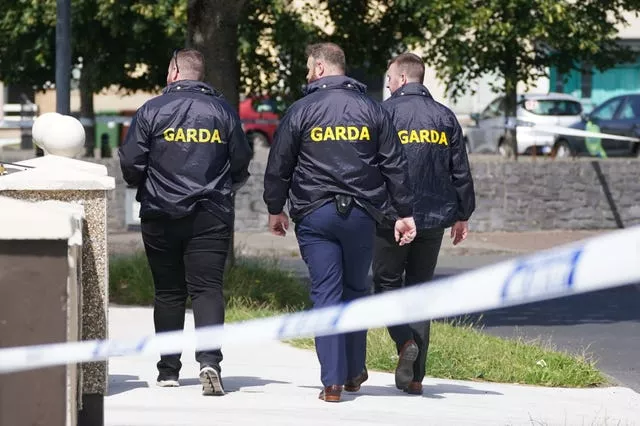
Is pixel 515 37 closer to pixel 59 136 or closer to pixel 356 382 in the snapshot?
pixel 356 382

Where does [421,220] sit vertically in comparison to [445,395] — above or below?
above

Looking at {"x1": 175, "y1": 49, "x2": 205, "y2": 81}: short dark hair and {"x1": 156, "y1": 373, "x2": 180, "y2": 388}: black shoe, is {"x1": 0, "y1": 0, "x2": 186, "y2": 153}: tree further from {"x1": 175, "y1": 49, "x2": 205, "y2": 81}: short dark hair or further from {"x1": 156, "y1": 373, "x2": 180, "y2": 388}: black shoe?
{"x1": 156, "y1": 373, "x2": 180, "y2": 388}: black shoe

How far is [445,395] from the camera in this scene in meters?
Answer: 7.67

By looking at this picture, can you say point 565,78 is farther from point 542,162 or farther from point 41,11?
point 41,11

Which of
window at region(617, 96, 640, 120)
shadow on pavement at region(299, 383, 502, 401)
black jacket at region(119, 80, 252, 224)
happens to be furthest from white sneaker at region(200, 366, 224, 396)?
window at region(617, 96, 640, 120)

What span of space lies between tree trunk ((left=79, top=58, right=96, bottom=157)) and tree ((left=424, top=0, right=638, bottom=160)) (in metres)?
5.32

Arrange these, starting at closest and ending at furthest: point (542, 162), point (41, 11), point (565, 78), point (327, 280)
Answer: point (327, 280) < point (542, 162) < point (41, 11) < point (565, 78)

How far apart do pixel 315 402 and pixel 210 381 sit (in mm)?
505

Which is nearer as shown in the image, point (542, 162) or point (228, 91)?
point (228, 91)

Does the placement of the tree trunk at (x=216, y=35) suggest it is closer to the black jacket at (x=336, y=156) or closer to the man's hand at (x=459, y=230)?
the man's hand at (x=459, y=230)

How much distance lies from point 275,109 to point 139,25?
4879 millimetres

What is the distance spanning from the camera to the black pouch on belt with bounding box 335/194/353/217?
7094mm

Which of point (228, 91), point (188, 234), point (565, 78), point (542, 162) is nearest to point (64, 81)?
point (228, 91)

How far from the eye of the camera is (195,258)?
7.38 metres
